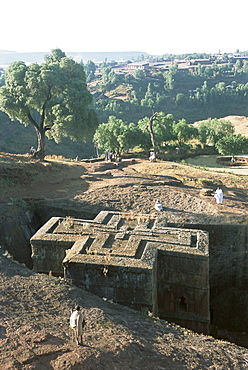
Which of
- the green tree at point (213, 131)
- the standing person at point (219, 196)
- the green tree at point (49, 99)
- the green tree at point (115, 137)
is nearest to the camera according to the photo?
the standing person at point (219, 196)

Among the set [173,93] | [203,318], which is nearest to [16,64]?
[203,318]

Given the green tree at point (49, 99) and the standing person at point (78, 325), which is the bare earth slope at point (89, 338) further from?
the green tree at point (49, 99)

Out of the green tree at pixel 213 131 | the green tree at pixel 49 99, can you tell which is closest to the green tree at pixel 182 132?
the green tree at pixel 213 131

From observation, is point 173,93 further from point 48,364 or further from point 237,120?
point 48,364

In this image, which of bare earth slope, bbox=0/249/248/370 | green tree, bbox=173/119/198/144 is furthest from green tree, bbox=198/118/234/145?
bare earth slope, bbox=0/249/248/370

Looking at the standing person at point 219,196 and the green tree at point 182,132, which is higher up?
the green tree at point 182,132

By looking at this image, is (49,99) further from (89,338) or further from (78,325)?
(78,325)

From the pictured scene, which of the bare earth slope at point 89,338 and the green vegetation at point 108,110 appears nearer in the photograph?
the bare earth slope at point 89,338

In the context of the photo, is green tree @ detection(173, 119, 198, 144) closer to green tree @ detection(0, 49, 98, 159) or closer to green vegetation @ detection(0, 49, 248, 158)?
green vegetation @ detection(0, 49, 248, 158)

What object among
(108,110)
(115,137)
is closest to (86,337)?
(115,137)

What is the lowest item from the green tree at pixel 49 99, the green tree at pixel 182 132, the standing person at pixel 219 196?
the standing person at pixel 219 196

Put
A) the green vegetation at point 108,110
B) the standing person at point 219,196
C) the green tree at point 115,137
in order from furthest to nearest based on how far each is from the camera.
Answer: the green tree at point 115,137
the green vegetation at point 108,110
the standing person at point 219,196

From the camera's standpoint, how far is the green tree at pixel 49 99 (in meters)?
24.7

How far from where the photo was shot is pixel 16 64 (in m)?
26.0
